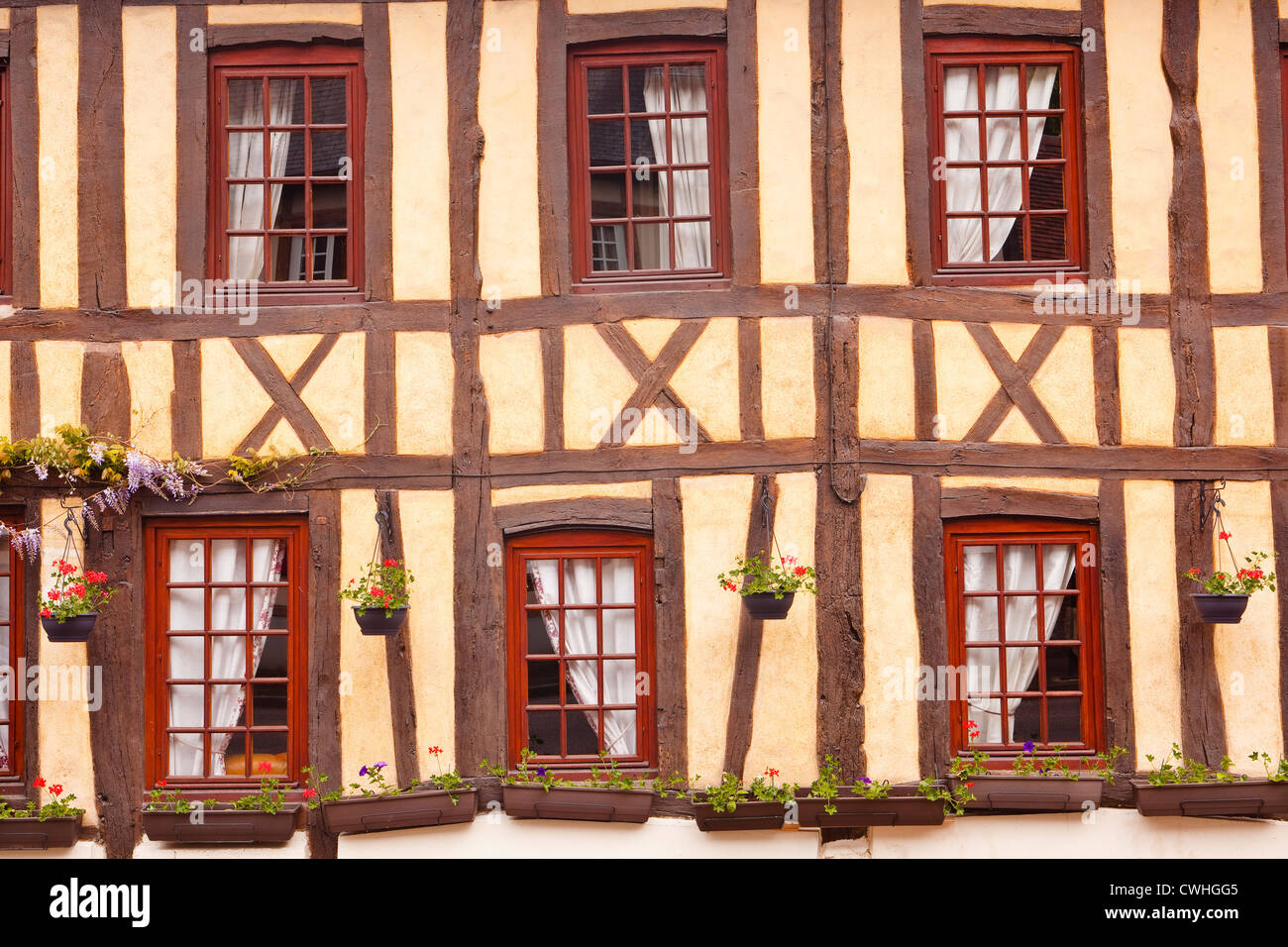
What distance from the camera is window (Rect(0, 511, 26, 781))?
7082 millimetres

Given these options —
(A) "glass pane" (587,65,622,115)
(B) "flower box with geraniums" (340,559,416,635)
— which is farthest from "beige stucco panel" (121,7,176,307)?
(A) "glass pane" (587,65,622,115)

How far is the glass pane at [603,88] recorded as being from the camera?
727cm

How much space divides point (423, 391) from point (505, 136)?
1660 millimetres

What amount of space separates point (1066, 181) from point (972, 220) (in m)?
0.64

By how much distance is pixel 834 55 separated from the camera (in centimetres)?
706

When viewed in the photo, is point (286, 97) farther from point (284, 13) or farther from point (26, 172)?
point (26, 172)

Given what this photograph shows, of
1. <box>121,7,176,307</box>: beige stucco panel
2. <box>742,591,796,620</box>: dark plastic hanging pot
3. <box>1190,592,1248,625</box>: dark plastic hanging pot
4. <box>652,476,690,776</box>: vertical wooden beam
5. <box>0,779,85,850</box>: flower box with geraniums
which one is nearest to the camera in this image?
<box>742,591,796,620</box>: dark plastic hanging pot

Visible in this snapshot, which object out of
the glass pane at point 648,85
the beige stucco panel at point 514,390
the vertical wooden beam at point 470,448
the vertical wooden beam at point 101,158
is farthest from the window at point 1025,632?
the vertical wooden beam at point 101,158

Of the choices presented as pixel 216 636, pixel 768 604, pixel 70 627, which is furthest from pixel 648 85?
pixel 70 627

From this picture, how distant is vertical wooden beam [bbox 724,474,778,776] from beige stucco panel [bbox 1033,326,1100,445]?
69.8 inches

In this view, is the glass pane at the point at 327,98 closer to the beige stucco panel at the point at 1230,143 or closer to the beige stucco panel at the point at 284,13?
the beige stucco panel at the point at 284,13

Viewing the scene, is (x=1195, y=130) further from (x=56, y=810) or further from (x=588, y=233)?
(x=56, y=810)

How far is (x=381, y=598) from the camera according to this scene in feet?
22.1

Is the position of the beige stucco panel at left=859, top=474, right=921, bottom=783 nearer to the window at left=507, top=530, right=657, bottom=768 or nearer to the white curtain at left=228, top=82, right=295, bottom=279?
the window at left=507, top=530, right=657, bottom=768
